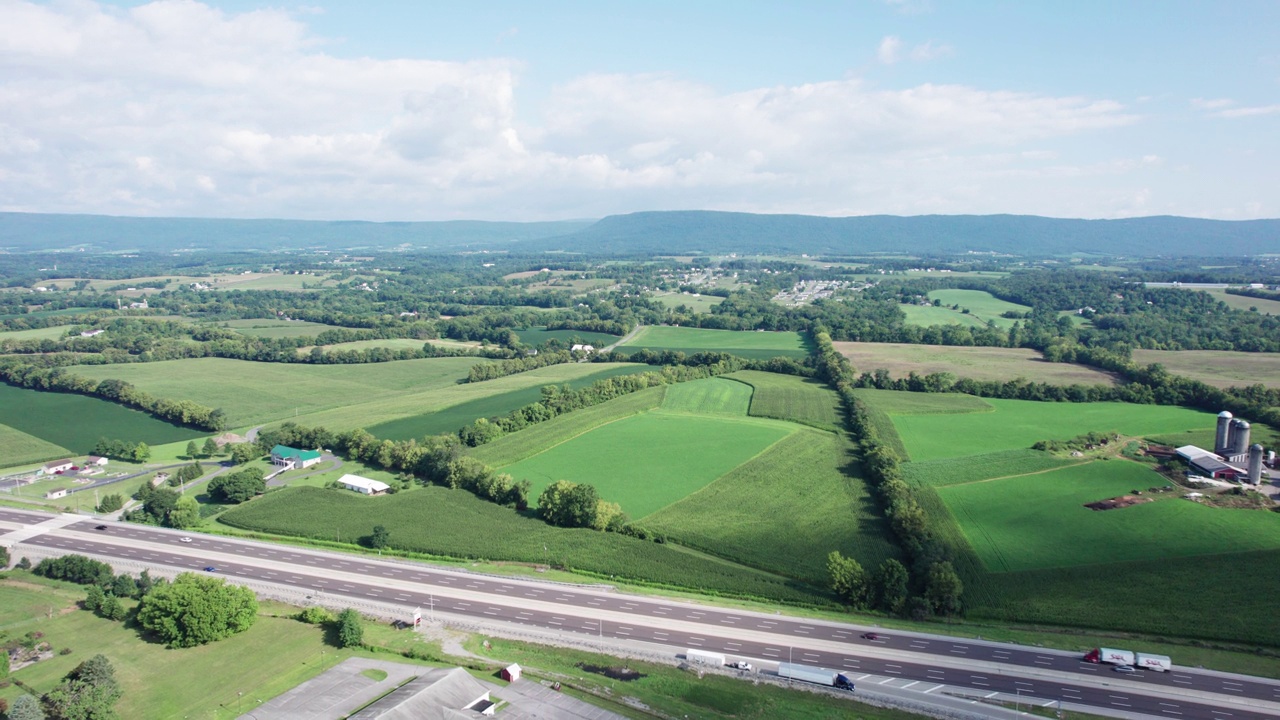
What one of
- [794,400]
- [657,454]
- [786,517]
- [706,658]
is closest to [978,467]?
[786,517]

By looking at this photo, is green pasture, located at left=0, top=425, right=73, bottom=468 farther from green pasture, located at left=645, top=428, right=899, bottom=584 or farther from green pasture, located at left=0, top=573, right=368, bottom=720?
green pasture, located at left=645, top=428, right=899, bottom=584

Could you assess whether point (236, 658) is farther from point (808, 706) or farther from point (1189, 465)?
point (1189, 465)

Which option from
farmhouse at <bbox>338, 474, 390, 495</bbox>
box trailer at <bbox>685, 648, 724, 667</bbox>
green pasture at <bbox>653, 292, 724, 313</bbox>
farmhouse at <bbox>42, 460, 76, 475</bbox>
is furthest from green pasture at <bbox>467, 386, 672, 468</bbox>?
green pasture at <bbox>653, 292, 724, 313</bbox>

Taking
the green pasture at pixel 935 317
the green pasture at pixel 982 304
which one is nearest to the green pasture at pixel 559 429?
the green pasture at pixel 935 317

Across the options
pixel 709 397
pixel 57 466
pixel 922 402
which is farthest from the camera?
pixel 709 397

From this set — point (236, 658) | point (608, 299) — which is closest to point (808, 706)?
point (236, 658)

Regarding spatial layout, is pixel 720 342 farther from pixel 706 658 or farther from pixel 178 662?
pixel 178 662
